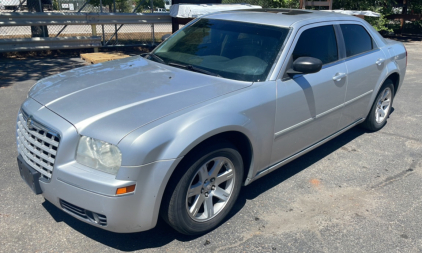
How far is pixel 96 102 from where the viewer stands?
9.93 ft

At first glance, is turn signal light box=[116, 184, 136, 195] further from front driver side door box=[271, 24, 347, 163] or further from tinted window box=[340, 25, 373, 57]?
tinted window box=[340, 25, 373, 57]

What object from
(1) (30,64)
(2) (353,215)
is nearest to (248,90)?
(2) (353,215)

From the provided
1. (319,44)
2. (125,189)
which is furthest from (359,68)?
(125,189)

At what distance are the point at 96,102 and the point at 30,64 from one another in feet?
24.5

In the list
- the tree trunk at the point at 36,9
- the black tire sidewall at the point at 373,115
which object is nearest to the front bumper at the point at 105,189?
the black tire sidewall at the point at 373,115

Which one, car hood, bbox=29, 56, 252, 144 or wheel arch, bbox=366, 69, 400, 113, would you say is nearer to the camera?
car hood, bbox=29, 56, 252, 144

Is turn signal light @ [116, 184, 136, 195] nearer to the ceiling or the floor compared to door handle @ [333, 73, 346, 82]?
nearer to the floor

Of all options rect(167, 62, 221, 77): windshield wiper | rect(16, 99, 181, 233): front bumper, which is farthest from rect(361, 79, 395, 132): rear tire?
rect(16, 99, 181, 233): front bumper

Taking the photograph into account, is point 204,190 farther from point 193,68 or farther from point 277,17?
point 277,17

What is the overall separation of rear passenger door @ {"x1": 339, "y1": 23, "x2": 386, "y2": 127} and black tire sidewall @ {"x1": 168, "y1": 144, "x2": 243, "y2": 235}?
1.89 m

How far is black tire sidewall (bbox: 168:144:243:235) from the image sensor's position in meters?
2.86

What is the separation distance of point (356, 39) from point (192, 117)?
295 cm

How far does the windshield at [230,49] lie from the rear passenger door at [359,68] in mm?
1167

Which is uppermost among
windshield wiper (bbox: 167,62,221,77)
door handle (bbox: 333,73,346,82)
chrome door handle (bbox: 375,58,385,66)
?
windshield wiper (bbox: 167,62,221,77)
